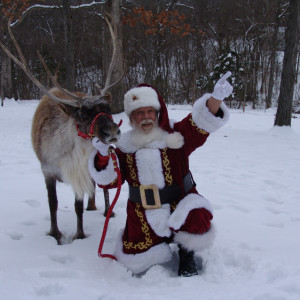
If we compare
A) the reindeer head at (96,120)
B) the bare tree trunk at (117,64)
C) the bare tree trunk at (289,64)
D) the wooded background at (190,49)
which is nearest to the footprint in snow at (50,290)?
the reindeer head at (96,120)

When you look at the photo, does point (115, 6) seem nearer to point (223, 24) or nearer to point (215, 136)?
point (215, 136)

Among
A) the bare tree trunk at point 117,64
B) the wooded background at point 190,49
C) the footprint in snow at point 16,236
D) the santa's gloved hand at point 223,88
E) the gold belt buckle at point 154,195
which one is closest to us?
the santa's gloved hand at point 223,88

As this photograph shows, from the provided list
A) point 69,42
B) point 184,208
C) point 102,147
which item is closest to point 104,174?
Answer: point 102,147

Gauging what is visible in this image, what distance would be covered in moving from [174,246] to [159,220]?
Answer: 48 cm

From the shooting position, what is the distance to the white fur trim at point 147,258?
2104 millimetres

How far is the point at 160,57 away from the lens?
2509 cm

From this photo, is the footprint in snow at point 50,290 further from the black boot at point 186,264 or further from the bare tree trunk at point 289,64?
the bare tree trunk at point 289,64

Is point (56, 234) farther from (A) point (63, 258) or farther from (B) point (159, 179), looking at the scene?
(B) point (159, 179)

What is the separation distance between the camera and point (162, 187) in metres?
2.19

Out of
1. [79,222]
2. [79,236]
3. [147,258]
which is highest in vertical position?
[147,258]

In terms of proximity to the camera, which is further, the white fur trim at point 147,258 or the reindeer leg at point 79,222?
the reindeer leg at point 79,222

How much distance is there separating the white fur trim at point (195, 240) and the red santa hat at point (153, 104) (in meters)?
0.60

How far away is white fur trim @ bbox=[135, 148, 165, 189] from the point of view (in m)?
2.18

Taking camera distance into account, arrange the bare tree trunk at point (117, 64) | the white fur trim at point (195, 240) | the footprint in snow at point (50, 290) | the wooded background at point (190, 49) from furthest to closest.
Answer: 1. the wooded background at point (190, 49)
2. the bare tree trunk at point (117, 64)
3. the white fur trim at point (195, 240)
4. the footprint in snow at point (50, 290)
